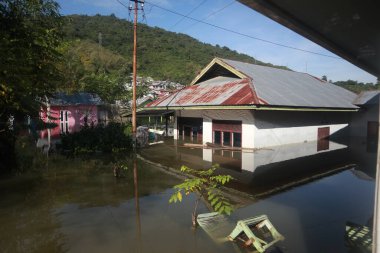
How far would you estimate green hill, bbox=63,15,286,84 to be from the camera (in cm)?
6438

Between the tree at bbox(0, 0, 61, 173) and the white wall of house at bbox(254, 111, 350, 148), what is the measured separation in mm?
13317

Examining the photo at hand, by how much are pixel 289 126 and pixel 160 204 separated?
16142mm

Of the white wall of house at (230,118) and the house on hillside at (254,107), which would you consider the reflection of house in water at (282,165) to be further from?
the house on hillside at (254,107)

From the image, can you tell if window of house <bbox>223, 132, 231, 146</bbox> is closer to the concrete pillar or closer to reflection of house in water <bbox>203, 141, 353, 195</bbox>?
the concrete pillar

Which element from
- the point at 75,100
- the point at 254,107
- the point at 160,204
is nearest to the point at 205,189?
the point at 160,204

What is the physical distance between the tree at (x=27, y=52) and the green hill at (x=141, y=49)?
4429 cm

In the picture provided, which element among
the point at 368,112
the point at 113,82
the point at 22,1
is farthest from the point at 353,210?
the point at 113,82

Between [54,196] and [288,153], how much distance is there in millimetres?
14094

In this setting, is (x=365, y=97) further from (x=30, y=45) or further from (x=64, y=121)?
(x=30, y=45)

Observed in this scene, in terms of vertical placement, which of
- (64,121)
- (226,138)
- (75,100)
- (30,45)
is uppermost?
(30,45)

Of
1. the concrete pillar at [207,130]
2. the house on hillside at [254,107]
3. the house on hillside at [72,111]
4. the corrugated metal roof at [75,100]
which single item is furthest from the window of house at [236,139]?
the corrugated metal roof at [75,100]

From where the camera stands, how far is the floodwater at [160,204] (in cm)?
707

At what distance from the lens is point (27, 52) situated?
1047cm

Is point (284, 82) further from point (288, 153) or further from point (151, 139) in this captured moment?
point (151, 139)
